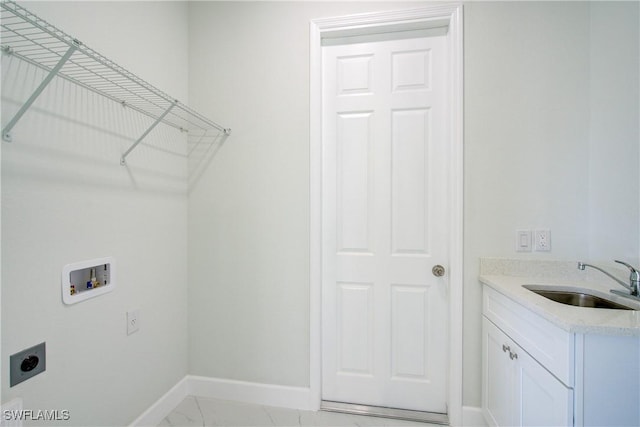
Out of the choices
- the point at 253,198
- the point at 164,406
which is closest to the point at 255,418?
the point at 164,406

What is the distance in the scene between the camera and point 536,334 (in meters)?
1.15

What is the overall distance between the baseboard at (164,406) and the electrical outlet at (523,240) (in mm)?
2209

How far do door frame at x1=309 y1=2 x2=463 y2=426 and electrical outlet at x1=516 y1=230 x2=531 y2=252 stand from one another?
300mm

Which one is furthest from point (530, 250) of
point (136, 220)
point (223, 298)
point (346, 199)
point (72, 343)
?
point (72, 343)

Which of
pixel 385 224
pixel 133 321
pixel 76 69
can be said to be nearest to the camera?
pixel 76 69

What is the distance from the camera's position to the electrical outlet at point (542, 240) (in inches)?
62.9

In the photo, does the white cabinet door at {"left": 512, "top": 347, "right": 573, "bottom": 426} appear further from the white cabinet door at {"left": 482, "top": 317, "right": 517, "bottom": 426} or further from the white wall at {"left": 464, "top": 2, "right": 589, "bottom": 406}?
the white wall at {"left": 464, "top": 2, "right": 589, "bottom": 406}

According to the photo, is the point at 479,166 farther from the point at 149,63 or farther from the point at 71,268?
the point at 71,268

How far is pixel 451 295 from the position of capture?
1687 mm

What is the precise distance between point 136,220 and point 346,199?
1182 mm

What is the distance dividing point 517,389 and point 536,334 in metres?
0.32

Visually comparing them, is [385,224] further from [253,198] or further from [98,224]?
[98,224]

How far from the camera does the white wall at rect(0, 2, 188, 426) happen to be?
3.44 feet

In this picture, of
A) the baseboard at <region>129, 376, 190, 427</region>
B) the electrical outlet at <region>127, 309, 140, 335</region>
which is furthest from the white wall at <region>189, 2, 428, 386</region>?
the electrical outlet at <region>127, 309, 140, 335</region>
